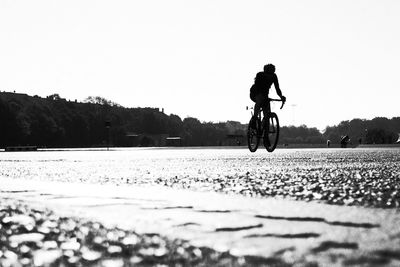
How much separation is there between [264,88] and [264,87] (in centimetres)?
4

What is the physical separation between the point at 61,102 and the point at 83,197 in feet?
519

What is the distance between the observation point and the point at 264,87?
499 inches

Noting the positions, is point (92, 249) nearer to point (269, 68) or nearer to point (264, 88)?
point (269, 68)

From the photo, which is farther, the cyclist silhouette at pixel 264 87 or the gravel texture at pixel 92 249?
the cyclist silhouette at pixel 264 87

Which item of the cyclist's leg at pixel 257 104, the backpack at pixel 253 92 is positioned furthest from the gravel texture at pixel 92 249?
the cyclist's leg at pixel 257 104

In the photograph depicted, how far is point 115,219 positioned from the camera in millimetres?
4258

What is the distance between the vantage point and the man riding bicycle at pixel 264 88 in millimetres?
12344

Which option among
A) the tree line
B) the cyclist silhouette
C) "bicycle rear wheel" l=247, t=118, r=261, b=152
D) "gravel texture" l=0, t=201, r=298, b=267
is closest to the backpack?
the cyclist silhouette

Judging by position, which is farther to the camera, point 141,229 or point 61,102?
point 61,102

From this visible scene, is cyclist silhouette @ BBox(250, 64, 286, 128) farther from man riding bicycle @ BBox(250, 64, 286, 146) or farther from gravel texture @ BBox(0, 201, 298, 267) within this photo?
gravel texture @ BBox(0, 201, 298, 267)

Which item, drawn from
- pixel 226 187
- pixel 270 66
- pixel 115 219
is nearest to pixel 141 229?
pixel 115 219

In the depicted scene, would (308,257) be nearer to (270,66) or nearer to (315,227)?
(315,227)

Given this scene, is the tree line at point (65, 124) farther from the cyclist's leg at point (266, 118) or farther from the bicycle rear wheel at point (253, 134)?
the cyclist's leg at point (266, 118)

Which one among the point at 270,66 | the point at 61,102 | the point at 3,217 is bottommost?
the point at 3,217
